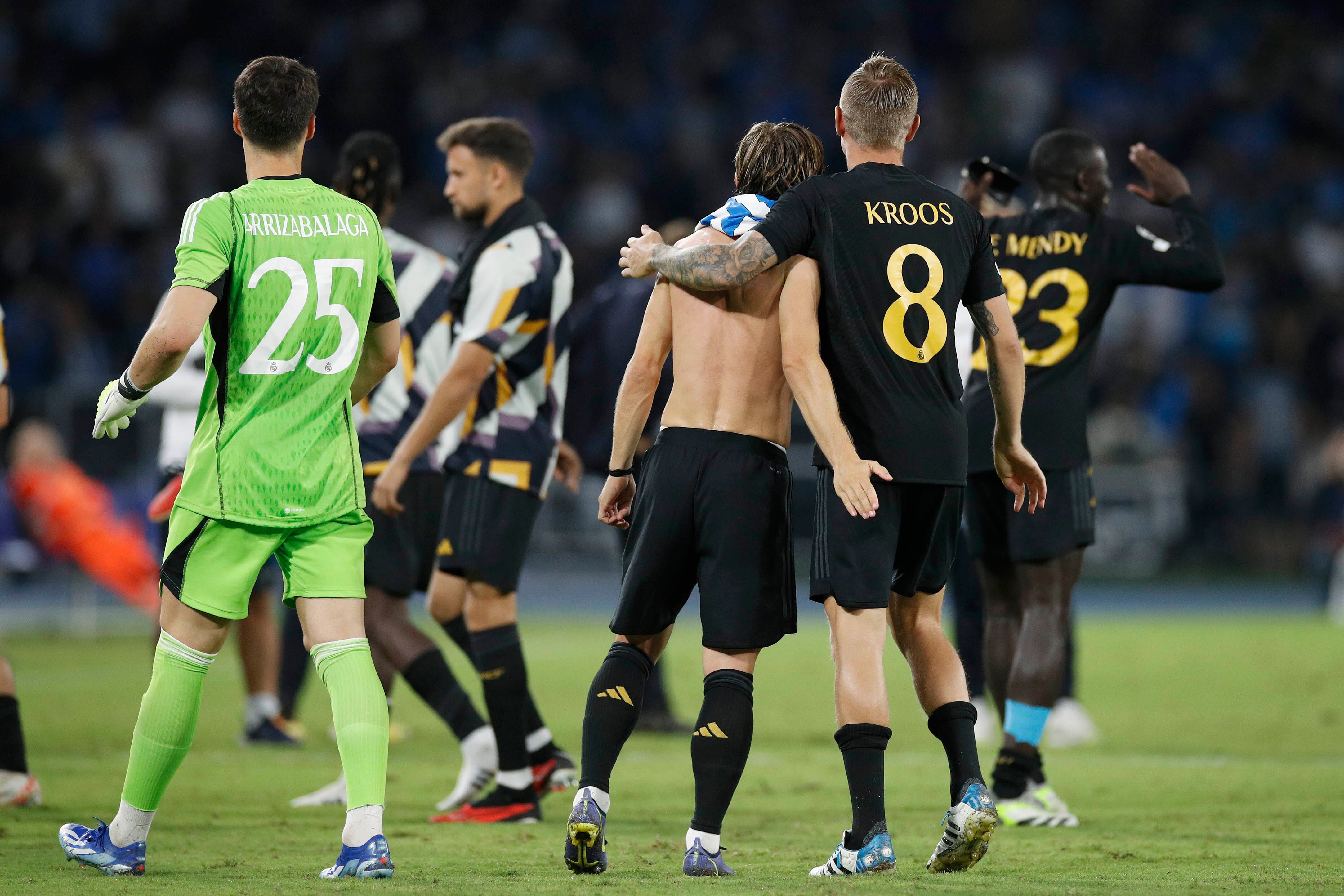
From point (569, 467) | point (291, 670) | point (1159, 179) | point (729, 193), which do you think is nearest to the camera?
point (1159, 179)

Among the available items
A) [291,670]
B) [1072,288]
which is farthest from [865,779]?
[291,670]

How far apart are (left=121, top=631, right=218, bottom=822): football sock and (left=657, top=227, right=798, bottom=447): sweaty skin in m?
1.52

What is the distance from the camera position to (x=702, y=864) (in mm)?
4355

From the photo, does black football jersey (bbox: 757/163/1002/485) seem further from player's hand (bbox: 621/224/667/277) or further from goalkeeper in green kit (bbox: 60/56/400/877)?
goalkeeper in green kit (bbox: 60/56/400/877)

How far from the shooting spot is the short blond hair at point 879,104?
4547 millimetres

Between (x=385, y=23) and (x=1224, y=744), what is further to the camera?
(x=385, y=23)

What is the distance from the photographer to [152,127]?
19.1 metres

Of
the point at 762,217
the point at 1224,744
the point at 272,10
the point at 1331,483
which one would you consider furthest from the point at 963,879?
the point at 272,10

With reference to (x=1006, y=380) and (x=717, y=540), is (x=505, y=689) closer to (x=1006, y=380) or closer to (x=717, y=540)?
(x=717, y=540)

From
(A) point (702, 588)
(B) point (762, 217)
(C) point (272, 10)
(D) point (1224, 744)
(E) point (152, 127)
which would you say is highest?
(C) point (272, 10)

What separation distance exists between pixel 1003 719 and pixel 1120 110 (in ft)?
51.8

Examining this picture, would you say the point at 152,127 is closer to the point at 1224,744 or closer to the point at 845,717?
the point at 1224,744

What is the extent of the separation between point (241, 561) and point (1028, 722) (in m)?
2.97

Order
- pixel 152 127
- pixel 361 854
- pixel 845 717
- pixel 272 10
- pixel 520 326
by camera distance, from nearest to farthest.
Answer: pixel 361 854 < pixel 845 717 < pixel 520 326 < pixel 152 127 < pixel 272 10
